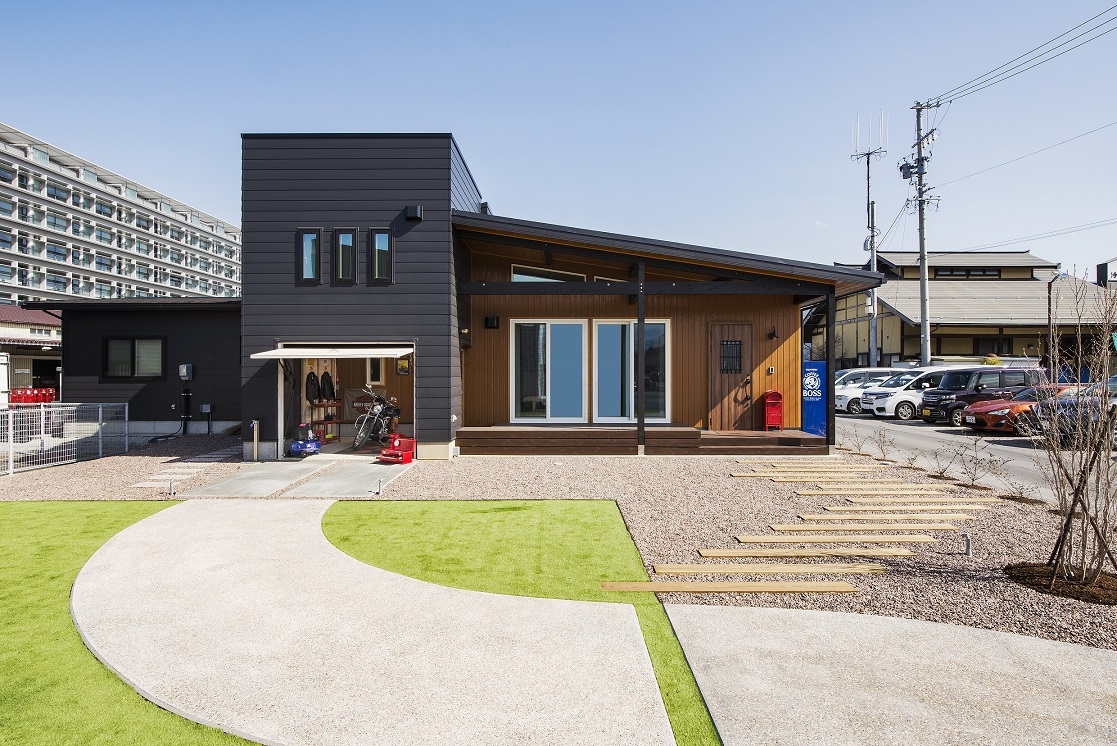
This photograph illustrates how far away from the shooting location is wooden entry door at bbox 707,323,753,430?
12.0 meters

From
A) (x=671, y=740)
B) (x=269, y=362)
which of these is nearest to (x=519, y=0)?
(x=269, y=362)

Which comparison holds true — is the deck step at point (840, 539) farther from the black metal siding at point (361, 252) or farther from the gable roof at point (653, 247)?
the black metal siding at point (361, 252)

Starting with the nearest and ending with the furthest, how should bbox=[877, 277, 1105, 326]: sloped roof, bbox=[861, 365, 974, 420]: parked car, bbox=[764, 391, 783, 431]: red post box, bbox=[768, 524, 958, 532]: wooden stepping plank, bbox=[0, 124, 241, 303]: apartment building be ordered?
bbox=[768, 524, 958, 532]: wooden stepping plank → bbox=[764, 391, 783, 431]: red post box → bbox=[861, 365, 974, 420]: parked car → bbox=[877, 277, 1105, 326]: sloped roof → bbox=[0, 124, 241, 303]: apartment building

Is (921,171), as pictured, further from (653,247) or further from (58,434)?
(58,434)

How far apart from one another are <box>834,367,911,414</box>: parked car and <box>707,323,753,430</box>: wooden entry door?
11.4 metres

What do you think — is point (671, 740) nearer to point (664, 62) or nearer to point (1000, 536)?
point (1000, 536)

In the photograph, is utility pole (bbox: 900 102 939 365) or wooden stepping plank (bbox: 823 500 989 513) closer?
wooden stepping plank (bbox: 823 500 989 513)

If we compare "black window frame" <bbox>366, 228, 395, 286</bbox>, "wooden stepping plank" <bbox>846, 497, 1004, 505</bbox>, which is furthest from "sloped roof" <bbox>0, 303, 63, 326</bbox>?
"wooden stepping plank" <bbox>846, 497, 1004, 505</bbox>

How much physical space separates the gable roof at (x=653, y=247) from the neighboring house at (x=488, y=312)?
3 cm

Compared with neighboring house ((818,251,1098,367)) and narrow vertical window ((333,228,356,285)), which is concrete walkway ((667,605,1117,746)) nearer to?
narrow vertical window ((333,228,356,285))

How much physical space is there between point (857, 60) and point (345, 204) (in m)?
9.73

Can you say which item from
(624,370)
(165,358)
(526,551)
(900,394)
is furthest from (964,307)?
(165,358)

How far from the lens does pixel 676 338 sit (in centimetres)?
1202

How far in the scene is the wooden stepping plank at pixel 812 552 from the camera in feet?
16.5
